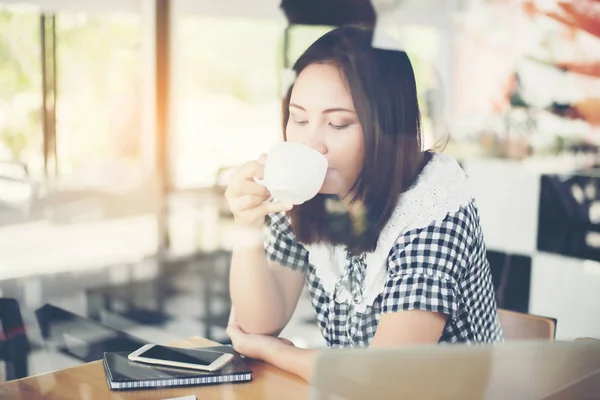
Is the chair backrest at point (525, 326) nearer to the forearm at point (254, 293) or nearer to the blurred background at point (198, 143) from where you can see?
the blurred background at point (198, 143)

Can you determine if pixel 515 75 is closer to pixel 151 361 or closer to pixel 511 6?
pixel 511 6

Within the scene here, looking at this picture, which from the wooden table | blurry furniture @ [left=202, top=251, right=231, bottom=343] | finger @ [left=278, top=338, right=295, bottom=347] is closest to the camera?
the wooden table

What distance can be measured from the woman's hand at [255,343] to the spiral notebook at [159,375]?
36 millimetres

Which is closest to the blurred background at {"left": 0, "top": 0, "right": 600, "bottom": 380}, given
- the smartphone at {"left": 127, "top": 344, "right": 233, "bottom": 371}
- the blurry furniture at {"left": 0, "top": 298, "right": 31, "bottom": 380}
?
the blurry furniture at {"left": 0, "top": 298, "right": 31, "bottom": 380}

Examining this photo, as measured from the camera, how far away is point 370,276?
855mm

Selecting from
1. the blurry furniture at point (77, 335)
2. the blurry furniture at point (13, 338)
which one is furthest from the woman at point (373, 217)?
the blurry furniture at point (13, 338)

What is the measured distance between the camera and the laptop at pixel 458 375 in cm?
78

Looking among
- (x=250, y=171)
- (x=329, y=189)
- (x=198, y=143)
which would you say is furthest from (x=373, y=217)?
(x=198, y=143)

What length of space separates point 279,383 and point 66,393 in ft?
0.80

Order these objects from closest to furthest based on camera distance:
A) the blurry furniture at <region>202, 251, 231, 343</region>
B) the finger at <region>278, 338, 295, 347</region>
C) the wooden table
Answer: the wooden table
the finger at <region>278, 338, 295, 347</region>
the blurry furniture at <region>202, 251, 231, 343</region>

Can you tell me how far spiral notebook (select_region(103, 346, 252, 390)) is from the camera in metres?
0.76

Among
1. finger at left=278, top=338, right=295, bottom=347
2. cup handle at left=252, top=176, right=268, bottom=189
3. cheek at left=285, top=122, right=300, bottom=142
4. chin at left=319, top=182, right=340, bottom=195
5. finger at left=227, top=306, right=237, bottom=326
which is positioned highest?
cheek at left=285, top=122, right=300, bottom=142

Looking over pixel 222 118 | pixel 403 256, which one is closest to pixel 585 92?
pixel 403 256

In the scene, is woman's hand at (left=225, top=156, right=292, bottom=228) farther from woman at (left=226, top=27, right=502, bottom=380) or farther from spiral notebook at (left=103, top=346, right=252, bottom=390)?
spiral notebook at (left=103, top=346, right=252, bottom=390)
